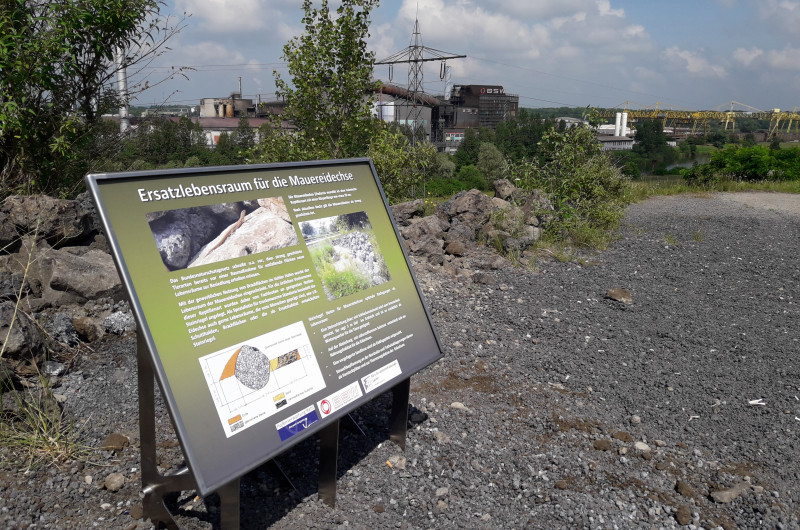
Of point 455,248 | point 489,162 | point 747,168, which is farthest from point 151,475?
point 489,162

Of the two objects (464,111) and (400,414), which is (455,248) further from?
(464,111)

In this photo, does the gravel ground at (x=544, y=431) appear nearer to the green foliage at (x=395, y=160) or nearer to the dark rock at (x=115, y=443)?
the dark rock at (x=115, y=443)

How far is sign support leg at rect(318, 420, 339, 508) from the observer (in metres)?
2.98

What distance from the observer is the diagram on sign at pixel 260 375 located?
2373 mm

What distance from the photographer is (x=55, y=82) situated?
702 cm

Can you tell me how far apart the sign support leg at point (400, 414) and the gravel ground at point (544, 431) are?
0.07m

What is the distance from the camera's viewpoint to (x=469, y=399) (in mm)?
4422

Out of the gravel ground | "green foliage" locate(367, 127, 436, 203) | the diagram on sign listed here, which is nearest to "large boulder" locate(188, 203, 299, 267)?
the diagram on sign

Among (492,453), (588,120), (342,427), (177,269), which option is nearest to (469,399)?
(492,453)

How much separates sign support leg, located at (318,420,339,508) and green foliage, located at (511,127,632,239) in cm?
694

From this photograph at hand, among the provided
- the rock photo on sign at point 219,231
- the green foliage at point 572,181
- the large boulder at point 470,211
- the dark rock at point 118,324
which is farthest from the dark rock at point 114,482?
the green foliage at point 572,181

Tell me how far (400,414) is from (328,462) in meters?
0.72

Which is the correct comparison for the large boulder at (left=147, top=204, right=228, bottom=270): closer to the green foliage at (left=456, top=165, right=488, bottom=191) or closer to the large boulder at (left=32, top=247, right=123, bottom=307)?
the large boulder at (left=32, top=247, right=123, bottom=307)

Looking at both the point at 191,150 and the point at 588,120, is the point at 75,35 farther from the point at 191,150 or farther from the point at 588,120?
the point at 191,150
